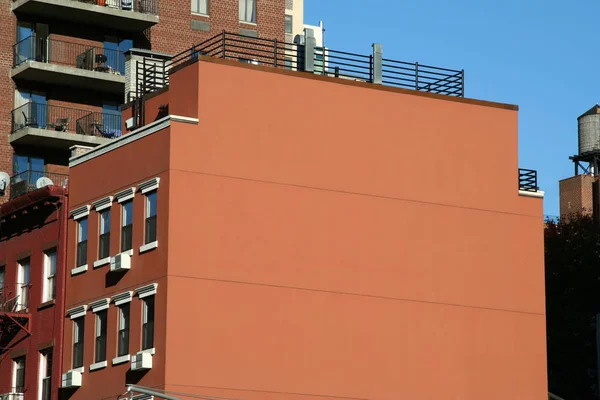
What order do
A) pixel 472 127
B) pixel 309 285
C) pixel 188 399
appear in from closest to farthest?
pixel 188 399, pixel 309 285, pixel 472 127

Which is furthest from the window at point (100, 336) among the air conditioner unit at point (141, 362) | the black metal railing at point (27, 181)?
the black metal railing at point (27, 181)

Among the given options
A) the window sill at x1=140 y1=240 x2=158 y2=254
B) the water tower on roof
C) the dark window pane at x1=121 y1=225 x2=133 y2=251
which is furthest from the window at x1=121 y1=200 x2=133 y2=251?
the water tower on roof

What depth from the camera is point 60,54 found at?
6800 centimetres

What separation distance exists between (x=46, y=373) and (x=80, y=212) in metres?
5.55

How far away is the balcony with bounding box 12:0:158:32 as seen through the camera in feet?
221

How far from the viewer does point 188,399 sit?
137 ft

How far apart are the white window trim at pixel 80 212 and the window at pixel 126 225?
218 cm

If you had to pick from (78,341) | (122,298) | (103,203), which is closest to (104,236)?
(103,203)

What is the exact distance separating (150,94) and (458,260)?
11584 millimetres

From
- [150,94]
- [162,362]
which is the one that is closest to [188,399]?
[162,362]

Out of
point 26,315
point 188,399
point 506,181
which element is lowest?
point 188,399

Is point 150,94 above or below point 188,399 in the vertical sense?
above

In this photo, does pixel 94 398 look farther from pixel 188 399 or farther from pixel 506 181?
pixel 506 181

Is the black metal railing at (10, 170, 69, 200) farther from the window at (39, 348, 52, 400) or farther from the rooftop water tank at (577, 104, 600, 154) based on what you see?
the rooftop water tank at (577, 104, 600, 154)
